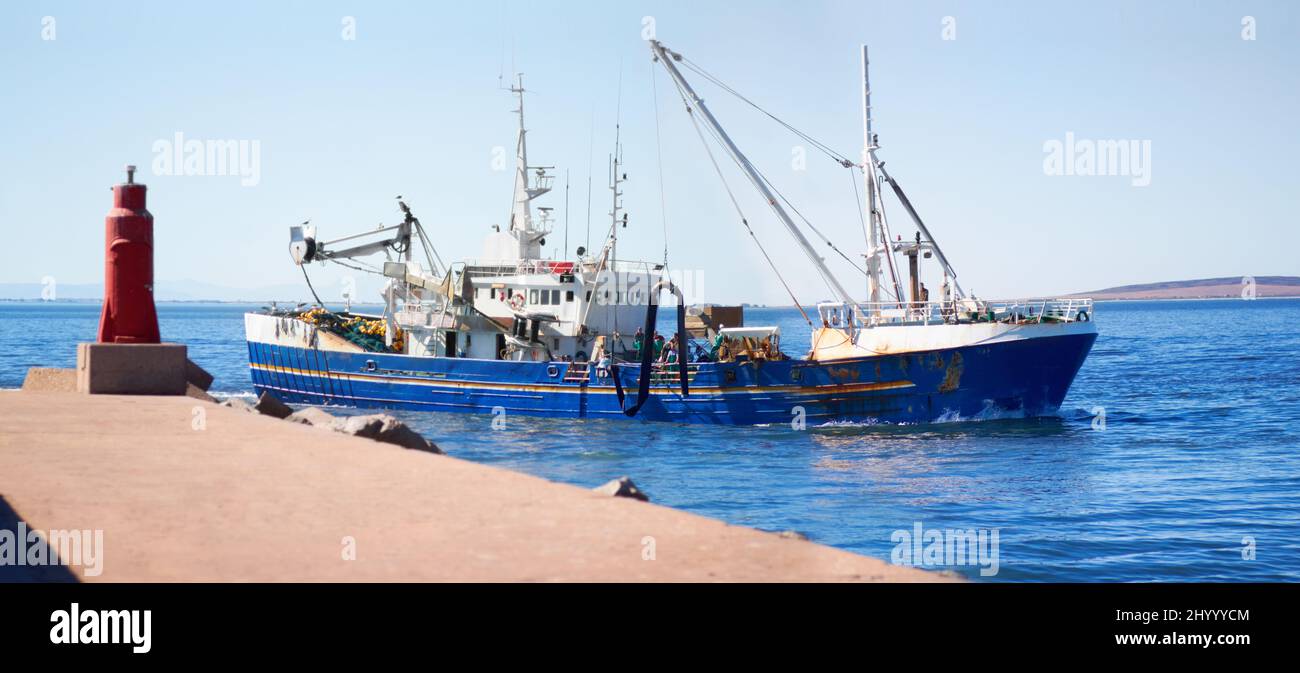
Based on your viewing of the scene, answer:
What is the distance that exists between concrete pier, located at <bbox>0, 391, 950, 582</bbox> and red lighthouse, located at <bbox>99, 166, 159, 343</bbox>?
420 cm

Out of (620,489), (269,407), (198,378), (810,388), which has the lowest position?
(810,388)

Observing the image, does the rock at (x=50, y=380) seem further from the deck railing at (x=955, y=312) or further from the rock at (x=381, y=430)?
the deck railing at (x=955, y=312)

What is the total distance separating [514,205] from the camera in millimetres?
38625

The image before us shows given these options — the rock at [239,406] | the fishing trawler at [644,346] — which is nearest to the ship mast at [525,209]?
the fishing trawler at [644,346]

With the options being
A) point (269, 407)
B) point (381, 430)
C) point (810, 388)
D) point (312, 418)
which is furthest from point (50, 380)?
point (810, 388)

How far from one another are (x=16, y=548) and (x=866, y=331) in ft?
82.2

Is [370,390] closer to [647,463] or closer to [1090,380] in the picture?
[647,463]

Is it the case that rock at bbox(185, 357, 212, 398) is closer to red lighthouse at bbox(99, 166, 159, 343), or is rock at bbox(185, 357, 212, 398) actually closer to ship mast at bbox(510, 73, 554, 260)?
red lighthouse at bbox(99, 166, 159, 343)

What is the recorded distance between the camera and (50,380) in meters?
15.9

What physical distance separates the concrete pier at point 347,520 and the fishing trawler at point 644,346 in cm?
2046

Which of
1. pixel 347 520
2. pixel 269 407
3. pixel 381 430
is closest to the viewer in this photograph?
pixel 347 520

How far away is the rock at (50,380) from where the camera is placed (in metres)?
15.6

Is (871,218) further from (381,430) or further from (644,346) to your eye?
(381,430)

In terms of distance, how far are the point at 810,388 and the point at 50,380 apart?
744 inches
